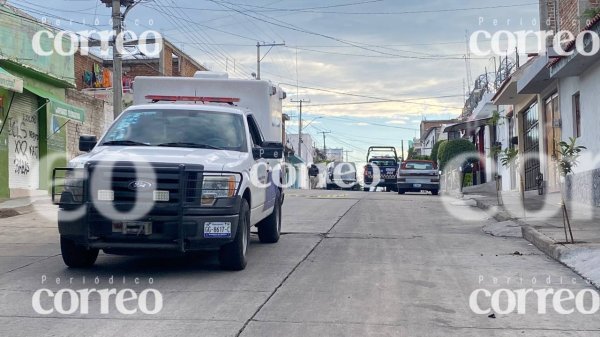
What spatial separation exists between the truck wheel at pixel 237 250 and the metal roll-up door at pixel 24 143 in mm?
13135

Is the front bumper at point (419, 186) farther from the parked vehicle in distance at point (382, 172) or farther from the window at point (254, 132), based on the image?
the window at point (254, 132)

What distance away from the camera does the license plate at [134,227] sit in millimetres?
6922

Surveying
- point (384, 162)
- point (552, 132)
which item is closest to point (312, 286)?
point (552, 132)

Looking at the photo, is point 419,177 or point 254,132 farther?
point 419,177

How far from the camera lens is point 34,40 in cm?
1972

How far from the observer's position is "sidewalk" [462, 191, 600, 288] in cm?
798

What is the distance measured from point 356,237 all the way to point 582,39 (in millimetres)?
6015

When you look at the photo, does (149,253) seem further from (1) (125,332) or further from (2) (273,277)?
(1) (125,332)

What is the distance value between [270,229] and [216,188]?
331 centimetres

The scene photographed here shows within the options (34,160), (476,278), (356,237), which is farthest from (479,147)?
(476,278)

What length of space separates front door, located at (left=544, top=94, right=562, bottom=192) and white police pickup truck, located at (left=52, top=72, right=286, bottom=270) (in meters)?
12.4

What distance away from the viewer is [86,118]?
2394 cm

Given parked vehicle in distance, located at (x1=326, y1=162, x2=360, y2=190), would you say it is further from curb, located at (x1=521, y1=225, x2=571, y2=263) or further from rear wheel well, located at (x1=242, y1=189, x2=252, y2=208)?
rear wheel well, located at (x1=242, y1=189, x2=252, y2=208)

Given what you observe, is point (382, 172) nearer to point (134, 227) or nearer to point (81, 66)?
point (81, 66)
